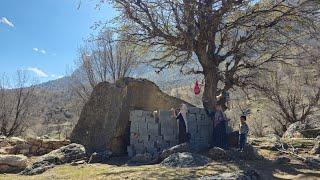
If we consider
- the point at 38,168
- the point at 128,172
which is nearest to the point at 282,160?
the point at 128,172

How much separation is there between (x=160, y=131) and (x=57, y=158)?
4135mm

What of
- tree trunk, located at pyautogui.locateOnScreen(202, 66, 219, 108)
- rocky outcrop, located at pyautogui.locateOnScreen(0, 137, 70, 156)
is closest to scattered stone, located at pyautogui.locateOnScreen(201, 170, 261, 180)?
tree trunk, located at pyautogui.locateOnScreen(202, 66, 219, 108)

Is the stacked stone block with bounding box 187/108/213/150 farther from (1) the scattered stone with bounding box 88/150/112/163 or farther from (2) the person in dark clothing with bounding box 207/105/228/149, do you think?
(1) the scattered stone with bounding box 88/150/112/163

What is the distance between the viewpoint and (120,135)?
17.7 m

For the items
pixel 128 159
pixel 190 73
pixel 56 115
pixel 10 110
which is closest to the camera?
pixel 128 159

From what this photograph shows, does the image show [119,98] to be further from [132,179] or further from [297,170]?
[297,170]

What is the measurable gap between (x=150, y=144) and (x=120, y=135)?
1427mm

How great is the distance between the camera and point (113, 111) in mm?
18188

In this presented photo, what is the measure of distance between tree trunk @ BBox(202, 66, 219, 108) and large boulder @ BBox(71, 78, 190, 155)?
97.5 inches

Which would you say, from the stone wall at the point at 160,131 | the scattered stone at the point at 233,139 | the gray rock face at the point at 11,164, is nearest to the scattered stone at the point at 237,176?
the scattered stone at the point at 233,139

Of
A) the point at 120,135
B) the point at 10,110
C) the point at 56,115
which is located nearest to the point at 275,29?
the point at 120,135

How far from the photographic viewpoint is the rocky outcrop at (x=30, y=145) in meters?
19.0

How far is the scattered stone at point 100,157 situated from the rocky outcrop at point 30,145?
3.45 metres

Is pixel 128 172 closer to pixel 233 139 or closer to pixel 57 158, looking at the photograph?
pixel 57 158
